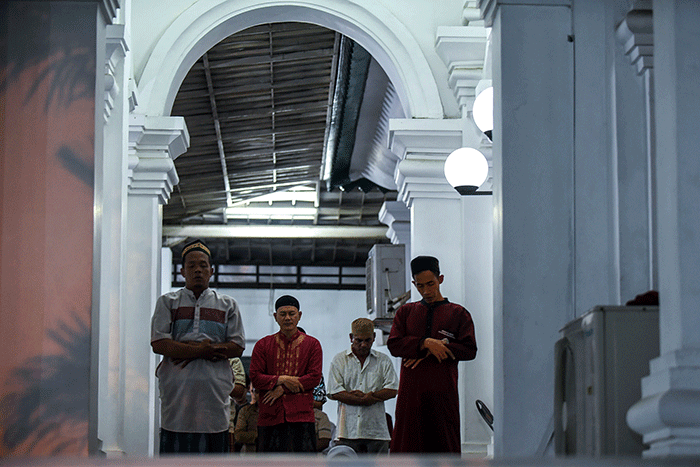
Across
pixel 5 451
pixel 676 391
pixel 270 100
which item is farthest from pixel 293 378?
pixel 270 100

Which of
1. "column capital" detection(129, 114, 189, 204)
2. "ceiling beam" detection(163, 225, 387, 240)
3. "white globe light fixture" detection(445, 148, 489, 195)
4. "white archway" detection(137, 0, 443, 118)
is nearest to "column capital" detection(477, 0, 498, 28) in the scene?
"white globe light fixture" detection(445, 148, 489, 195)

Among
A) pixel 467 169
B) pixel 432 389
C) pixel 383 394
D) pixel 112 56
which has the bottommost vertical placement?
pixel 383 394

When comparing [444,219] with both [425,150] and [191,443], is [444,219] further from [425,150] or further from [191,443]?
[191,443]

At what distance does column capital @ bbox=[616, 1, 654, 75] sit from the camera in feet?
12.9

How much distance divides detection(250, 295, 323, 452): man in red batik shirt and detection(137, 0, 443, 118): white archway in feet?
8.29

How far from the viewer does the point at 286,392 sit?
17.8ft

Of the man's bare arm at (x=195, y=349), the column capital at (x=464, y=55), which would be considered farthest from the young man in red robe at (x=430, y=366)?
the column capital at (x=464, y=55)

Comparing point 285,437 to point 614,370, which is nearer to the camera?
point 614,370

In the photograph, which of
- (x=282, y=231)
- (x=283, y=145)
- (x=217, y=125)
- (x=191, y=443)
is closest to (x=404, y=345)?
(x=191, y=443)

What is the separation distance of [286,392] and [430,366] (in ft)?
2.88

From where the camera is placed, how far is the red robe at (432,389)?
4.88 meters

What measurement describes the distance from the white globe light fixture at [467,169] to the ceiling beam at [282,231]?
10.2 meters

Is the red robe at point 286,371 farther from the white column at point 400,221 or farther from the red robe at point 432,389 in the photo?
the white column at point 400,221

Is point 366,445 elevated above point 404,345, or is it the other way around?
point 404,345
